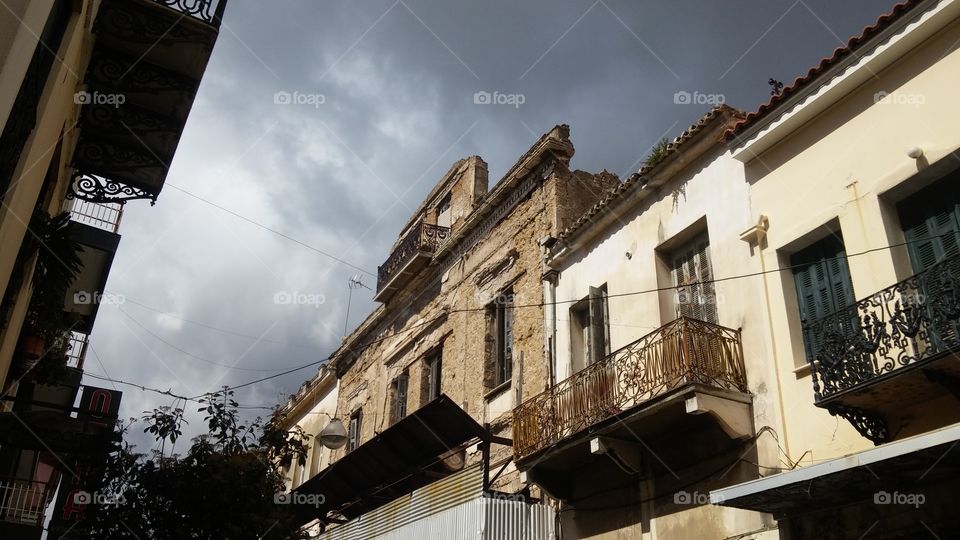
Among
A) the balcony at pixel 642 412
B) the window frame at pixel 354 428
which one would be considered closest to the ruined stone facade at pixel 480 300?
the window frame at pixel 354 428

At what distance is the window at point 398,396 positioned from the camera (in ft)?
61.8

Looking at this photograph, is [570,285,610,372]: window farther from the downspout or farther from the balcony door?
the balcony door

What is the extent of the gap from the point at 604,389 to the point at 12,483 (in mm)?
9718

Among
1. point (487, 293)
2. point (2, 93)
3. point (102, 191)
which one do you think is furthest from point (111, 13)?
point (487, 293)

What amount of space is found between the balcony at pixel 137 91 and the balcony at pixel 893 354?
7.22m

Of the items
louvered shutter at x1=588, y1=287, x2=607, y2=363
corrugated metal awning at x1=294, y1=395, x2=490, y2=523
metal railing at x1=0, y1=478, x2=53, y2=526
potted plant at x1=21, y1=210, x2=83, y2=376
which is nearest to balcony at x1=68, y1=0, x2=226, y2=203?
potted plant at x1=21, y1=210, x2=83, y2=376

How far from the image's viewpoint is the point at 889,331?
7480mm

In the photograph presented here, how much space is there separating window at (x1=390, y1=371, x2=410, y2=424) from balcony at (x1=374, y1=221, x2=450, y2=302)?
2.33 meters

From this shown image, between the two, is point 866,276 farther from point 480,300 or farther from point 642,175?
point 480,300

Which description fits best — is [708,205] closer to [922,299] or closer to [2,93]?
[922,299]

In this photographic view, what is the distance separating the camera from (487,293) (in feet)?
52.6

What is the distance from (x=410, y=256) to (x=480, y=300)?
3.65m

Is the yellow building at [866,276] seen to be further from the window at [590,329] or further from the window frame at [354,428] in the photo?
the window frame at [354,428]

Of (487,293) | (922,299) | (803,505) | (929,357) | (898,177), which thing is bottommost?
(803,505)
